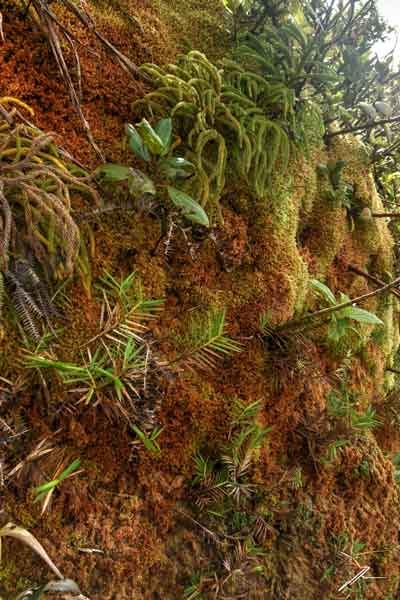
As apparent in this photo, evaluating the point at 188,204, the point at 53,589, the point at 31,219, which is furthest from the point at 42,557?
the point at 188,204

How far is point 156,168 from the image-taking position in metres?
2.12

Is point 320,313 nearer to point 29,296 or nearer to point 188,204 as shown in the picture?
point 188,204

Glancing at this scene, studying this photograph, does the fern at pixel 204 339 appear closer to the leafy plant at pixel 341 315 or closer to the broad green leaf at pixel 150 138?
the leafy plant at pixel 341 315

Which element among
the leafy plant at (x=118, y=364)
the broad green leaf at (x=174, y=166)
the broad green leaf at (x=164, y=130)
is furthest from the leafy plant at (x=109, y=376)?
the broad green leaf at (x=164, y=130)

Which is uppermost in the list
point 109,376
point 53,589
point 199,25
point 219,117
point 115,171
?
point 199,25

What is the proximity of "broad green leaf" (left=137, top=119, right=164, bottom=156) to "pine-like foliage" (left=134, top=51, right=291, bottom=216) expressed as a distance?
23 centimetres

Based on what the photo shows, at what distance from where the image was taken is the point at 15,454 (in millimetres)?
1566

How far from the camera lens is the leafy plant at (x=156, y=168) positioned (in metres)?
1.86

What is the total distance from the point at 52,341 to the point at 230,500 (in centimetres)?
124

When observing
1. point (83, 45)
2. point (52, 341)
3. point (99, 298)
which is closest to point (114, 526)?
point (52, 341)

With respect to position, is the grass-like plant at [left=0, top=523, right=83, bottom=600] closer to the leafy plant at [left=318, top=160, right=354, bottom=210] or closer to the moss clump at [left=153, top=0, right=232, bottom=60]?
the moss clump at [left=153, top=0, right=232, bottom=60]

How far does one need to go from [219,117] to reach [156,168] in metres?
0.45

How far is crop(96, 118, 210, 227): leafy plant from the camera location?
6.10 ft

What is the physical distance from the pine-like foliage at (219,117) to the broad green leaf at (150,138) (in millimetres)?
233
